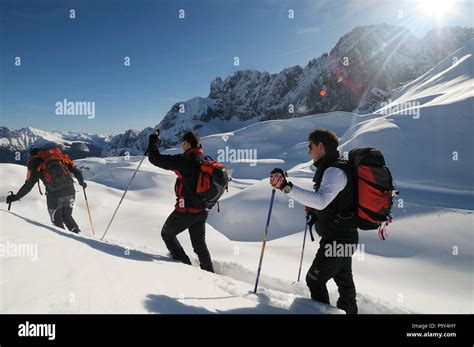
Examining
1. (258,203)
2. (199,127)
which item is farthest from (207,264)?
(199,127)

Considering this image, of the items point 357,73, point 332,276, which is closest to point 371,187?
point 332,276

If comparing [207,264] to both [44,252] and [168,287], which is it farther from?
[44,252]

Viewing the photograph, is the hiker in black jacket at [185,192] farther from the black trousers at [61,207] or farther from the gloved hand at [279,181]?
the black trousers at [61,207]

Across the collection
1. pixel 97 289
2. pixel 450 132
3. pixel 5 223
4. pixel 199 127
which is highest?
pixel 199 127

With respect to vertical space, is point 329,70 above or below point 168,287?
above

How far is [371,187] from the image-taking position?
11.4 ft

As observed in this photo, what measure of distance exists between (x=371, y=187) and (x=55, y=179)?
612 centimetres

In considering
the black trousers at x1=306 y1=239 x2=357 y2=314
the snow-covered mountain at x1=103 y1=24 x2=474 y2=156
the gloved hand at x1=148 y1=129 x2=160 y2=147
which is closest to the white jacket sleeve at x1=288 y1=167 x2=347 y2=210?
the black trousers at x1=306 y1=239 x2=357 y2=314

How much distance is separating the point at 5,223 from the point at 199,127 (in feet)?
568

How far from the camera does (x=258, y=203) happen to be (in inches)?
470

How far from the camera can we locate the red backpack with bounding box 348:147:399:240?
3.48 metres

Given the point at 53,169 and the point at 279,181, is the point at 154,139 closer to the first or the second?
the point at 279,181

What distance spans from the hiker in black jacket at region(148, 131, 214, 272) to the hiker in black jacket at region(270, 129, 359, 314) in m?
1.66

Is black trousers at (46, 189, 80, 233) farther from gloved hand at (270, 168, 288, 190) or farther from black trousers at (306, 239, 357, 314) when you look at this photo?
black trousers at (306, 239, 357, 314)
